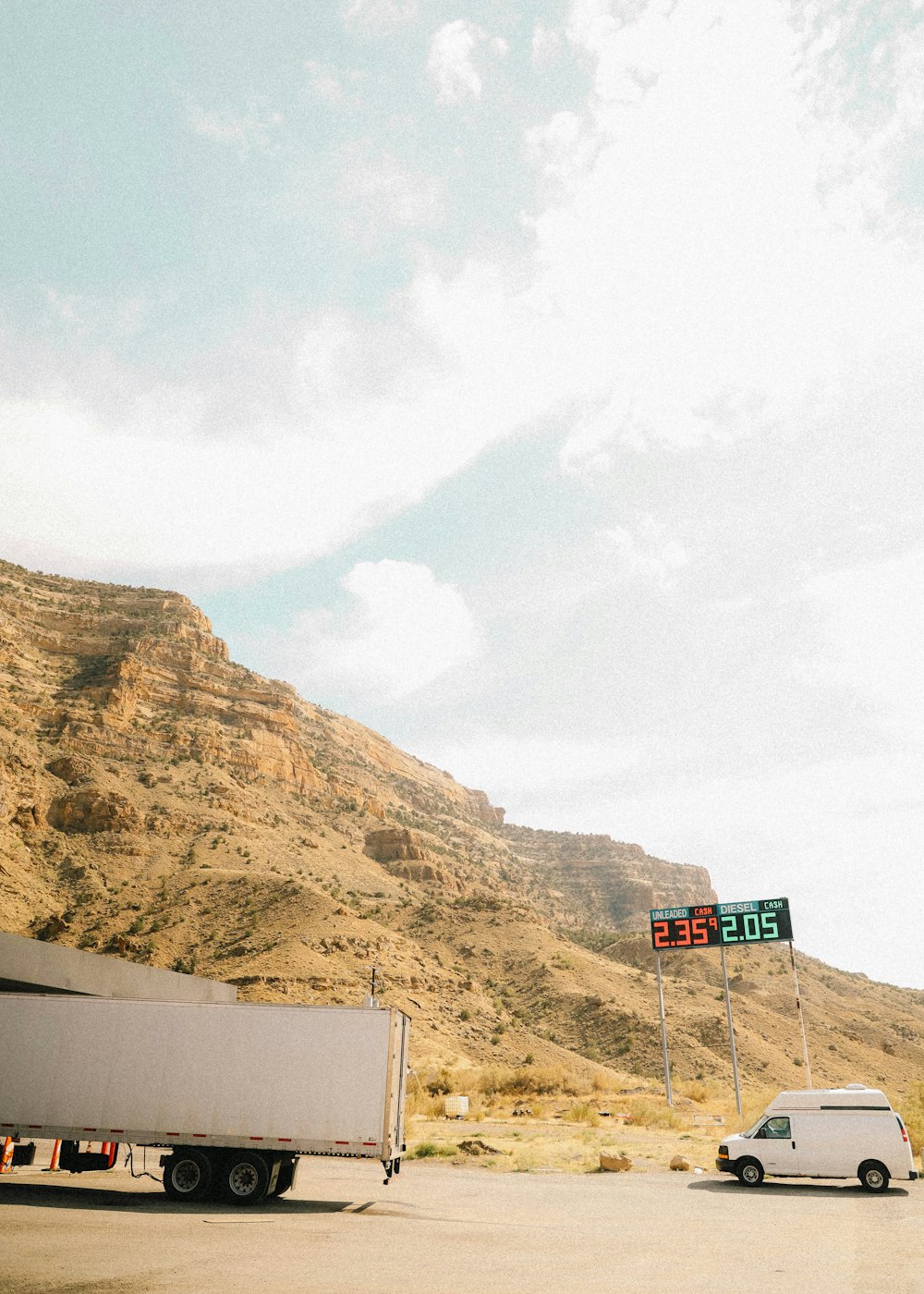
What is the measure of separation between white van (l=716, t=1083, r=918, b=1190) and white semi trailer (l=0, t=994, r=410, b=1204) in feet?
29.8

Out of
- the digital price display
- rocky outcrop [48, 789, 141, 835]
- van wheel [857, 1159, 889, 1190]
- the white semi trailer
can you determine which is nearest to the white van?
van wheel [857, 1159, 889, 1190]

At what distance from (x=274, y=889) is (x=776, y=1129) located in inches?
2048

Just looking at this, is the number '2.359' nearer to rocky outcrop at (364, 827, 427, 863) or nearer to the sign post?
the sign post

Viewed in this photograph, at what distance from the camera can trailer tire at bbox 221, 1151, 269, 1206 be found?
640 inches

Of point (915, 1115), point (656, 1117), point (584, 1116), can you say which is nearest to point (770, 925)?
point (656, 1117)

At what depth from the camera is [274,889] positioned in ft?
224

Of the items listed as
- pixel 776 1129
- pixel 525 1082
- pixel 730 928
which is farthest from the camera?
pixel 525 1082

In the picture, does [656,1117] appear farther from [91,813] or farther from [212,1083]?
[91,813]

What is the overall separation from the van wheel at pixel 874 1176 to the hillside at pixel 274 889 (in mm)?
35557

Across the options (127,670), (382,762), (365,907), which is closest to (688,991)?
(365,907)

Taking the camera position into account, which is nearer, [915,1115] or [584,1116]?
[915,1115]

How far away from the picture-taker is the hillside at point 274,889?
61.2 metres

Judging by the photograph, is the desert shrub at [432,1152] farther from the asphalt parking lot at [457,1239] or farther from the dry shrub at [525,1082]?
the dry shrub at [525,1082]

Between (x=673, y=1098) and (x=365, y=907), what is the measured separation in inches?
1324
